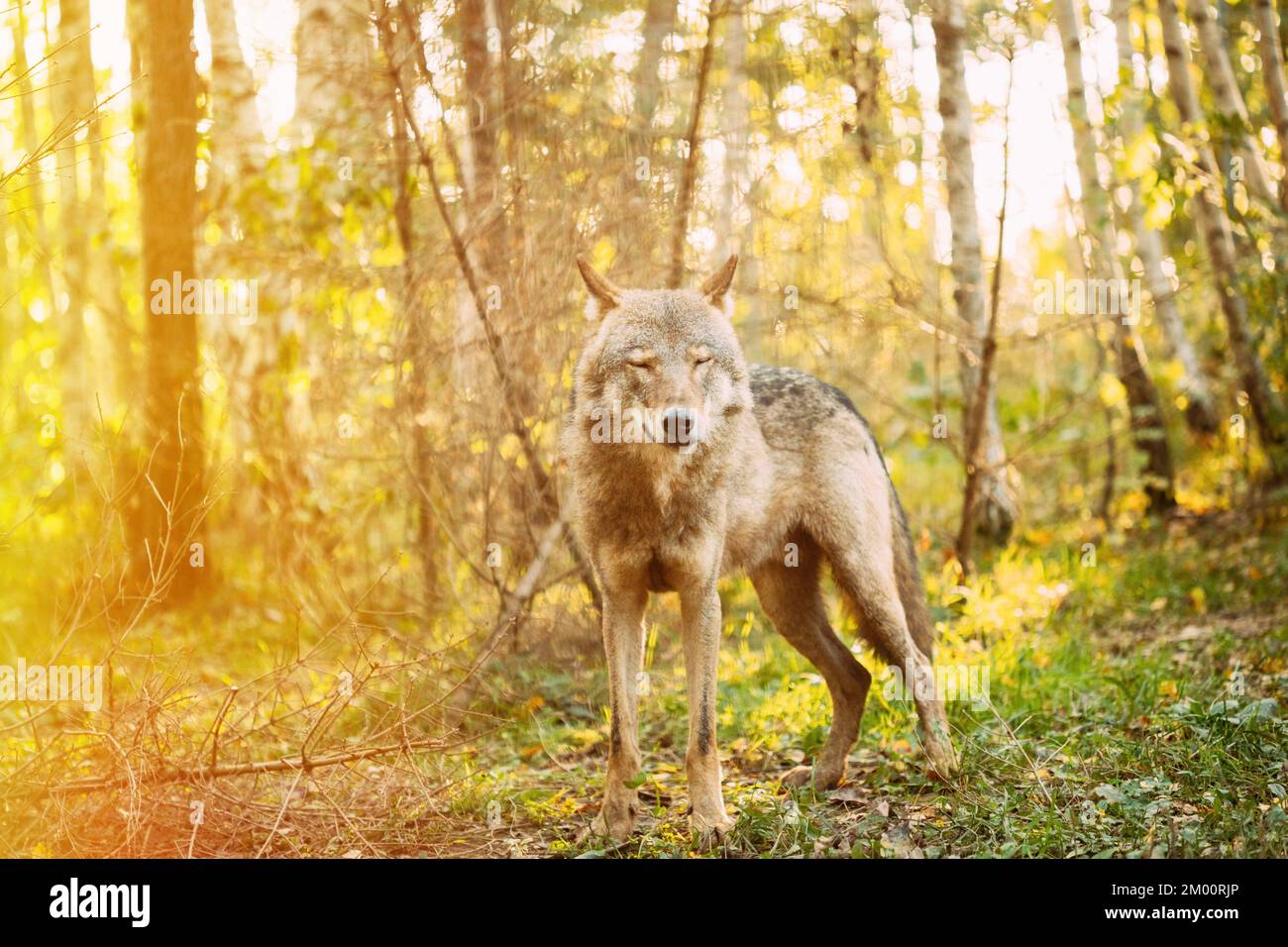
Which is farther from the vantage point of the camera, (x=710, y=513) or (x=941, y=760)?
(x=941, y=760)

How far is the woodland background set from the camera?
412cm

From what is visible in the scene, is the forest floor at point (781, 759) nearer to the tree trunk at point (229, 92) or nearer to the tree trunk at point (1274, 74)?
the tree trunk at point (1274, 74)

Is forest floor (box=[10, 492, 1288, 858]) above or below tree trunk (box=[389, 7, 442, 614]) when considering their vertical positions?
below

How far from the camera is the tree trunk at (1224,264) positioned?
787 centimetres

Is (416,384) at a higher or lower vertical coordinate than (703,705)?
higher

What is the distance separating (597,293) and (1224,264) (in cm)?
598

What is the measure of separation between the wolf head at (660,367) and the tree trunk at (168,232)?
14.3ft

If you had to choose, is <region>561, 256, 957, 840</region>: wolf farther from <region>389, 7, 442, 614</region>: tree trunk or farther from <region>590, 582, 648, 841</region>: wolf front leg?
<region>389, 7, 442, 614</region>: tree trunk

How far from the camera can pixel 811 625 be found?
507 centimetres

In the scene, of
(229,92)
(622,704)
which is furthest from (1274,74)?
(229,92)

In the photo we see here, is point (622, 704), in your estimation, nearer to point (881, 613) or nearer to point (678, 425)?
point (678, 425)

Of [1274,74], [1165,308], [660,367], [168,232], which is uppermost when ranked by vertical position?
[1274,74]

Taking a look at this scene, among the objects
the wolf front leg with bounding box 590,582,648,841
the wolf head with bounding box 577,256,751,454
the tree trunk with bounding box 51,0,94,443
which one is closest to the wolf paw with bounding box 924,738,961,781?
the wolf front leg with bounding box 590,582,648,841
